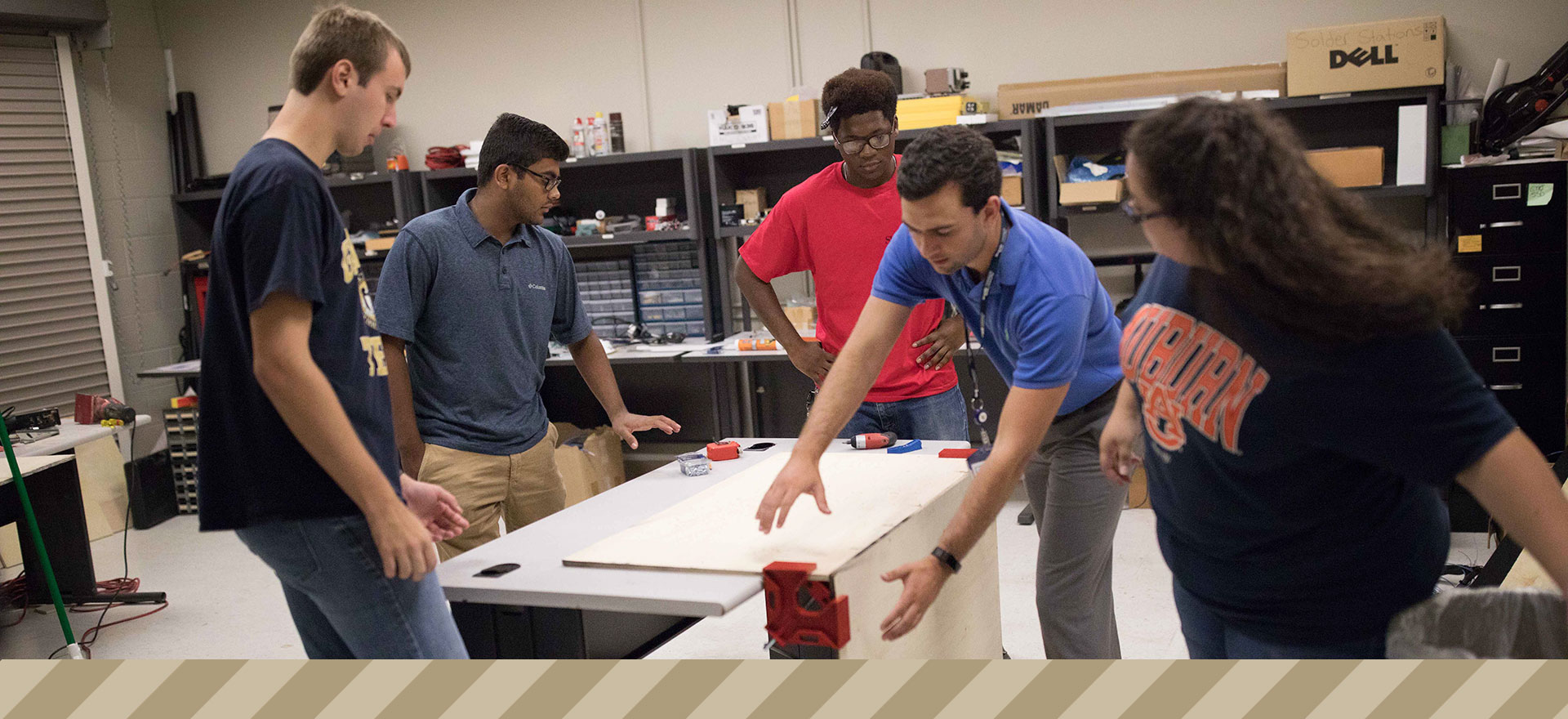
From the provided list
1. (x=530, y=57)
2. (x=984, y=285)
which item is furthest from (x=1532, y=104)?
(x=530, y=57)

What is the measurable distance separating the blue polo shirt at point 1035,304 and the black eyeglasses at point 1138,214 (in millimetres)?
475

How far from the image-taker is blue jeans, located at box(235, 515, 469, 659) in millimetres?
1424

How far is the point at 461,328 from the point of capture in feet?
7.88

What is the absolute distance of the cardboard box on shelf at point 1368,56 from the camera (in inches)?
164

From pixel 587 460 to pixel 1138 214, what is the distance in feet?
13.1

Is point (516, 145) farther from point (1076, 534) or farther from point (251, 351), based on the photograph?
point (1076, 534)

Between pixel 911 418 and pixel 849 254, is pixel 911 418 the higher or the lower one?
the lower one

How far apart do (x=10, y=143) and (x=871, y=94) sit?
478 centimetres

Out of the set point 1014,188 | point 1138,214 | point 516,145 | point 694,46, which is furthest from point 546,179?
point 694,46

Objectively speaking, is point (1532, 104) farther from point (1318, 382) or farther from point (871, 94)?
point (1318, 382)

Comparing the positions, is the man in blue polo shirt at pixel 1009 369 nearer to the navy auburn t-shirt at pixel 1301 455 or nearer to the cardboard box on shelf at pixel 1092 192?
the navy auburn t-shirt at pixel 1301 455

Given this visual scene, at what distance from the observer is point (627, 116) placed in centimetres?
560

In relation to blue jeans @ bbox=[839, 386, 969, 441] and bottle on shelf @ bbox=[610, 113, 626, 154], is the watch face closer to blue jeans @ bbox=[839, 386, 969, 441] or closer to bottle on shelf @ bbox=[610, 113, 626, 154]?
blue jeans @ bbox=[839, 386, 969, 441]

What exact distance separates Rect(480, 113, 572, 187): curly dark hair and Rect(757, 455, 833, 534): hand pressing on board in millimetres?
1043
